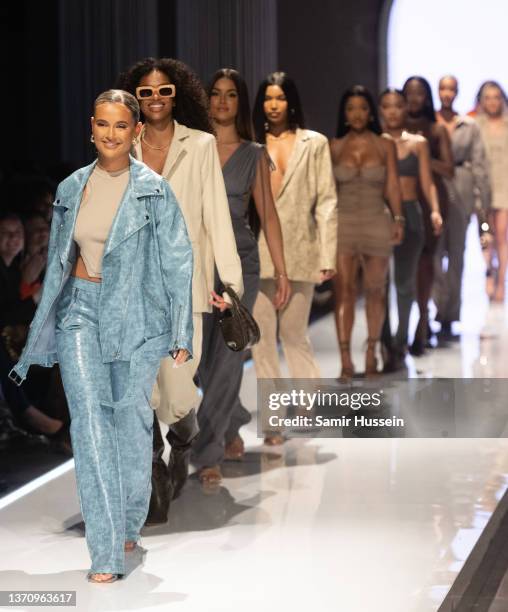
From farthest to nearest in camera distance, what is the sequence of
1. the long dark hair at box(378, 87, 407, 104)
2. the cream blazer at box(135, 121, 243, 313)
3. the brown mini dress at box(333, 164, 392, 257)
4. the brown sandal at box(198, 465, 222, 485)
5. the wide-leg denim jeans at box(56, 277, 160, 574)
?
the long dark hair at box(378, 87, 407, 104)
the brown mini dress at box(333, 164, 392, 257)
the brown sandal at box(198, 465, 222, 485)
the cream blazer at box(135, 121, 243, 313)
the wide-leg denim jeans at box(56, 277, 160, 574)

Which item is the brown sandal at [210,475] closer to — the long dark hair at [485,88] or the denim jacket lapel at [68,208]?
the denim jacket lapel at [68,208]

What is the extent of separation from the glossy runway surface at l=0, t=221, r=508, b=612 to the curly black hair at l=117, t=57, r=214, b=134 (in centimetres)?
127

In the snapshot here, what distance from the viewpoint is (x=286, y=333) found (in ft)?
23.0

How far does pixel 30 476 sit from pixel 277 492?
938 mm

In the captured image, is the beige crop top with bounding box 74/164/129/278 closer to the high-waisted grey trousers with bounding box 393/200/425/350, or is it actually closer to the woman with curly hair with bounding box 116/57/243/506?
the woman with curly hair with bounding box 116/57/243/506

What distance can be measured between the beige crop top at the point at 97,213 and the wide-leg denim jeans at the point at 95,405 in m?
0.08

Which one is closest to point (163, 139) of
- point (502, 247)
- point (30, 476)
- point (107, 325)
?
point (107, 325)

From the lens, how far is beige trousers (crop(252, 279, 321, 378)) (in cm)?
680

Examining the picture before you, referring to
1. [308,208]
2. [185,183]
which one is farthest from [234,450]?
[185,183]

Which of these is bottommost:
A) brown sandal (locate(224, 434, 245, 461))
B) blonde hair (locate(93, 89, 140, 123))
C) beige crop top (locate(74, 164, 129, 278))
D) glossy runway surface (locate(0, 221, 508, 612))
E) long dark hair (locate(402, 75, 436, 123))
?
glossy runway surface (locate(0, 221, 508, 612))

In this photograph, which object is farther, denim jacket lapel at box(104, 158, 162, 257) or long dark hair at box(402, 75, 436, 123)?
long dark hair at box(402, 75, 436, 123)

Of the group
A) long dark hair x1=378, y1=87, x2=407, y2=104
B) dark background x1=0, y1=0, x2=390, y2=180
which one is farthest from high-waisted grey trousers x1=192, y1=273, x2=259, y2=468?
long dark hair x1=378, y1=87, x2=407, y2=104

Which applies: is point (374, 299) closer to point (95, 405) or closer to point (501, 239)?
point (501, 239)

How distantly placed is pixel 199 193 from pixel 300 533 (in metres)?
1.10
